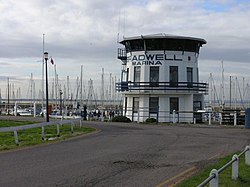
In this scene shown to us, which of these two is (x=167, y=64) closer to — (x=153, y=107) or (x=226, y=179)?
(x=153, y=107)

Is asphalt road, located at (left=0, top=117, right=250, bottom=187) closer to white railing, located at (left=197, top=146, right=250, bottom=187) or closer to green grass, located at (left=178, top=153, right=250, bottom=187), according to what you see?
Answer: green grass, located at (left=178, top=153, right=250, bottom=187)

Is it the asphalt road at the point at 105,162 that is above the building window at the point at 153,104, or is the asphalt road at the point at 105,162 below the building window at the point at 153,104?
below

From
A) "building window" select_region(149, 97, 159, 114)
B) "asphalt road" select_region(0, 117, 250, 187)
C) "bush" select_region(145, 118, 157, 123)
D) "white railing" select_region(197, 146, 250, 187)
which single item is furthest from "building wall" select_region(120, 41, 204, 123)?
"white railing" select_region(197, 146, 250, 187)

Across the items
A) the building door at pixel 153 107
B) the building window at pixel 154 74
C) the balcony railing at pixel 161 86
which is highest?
the building window at pixel 154 74

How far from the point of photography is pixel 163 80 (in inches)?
1713

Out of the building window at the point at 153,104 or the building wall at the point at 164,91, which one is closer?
the building wall at the point at 164,91

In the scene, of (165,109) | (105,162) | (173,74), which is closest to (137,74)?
(173,74)

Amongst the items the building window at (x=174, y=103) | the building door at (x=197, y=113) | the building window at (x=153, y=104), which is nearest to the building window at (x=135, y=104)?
the building window at (x=153, y=104)

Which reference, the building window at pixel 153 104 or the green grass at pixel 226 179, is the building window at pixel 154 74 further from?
the green grass at pixel 226 179

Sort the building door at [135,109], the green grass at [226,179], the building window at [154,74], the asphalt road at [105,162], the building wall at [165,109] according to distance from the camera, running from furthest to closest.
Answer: the building door at [135,109], the building window at [154,74], the building wall at [165,109], the asphalt road at [105,162], the green grass at [226,179]

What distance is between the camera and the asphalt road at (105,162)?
429 inches

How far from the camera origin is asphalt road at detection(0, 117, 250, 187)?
10891mm

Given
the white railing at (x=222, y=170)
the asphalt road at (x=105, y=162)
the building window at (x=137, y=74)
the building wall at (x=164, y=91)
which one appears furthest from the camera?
the building window at (x=137, y=74)

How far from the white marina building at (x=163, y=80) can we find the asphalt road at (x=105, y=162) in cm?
2247
